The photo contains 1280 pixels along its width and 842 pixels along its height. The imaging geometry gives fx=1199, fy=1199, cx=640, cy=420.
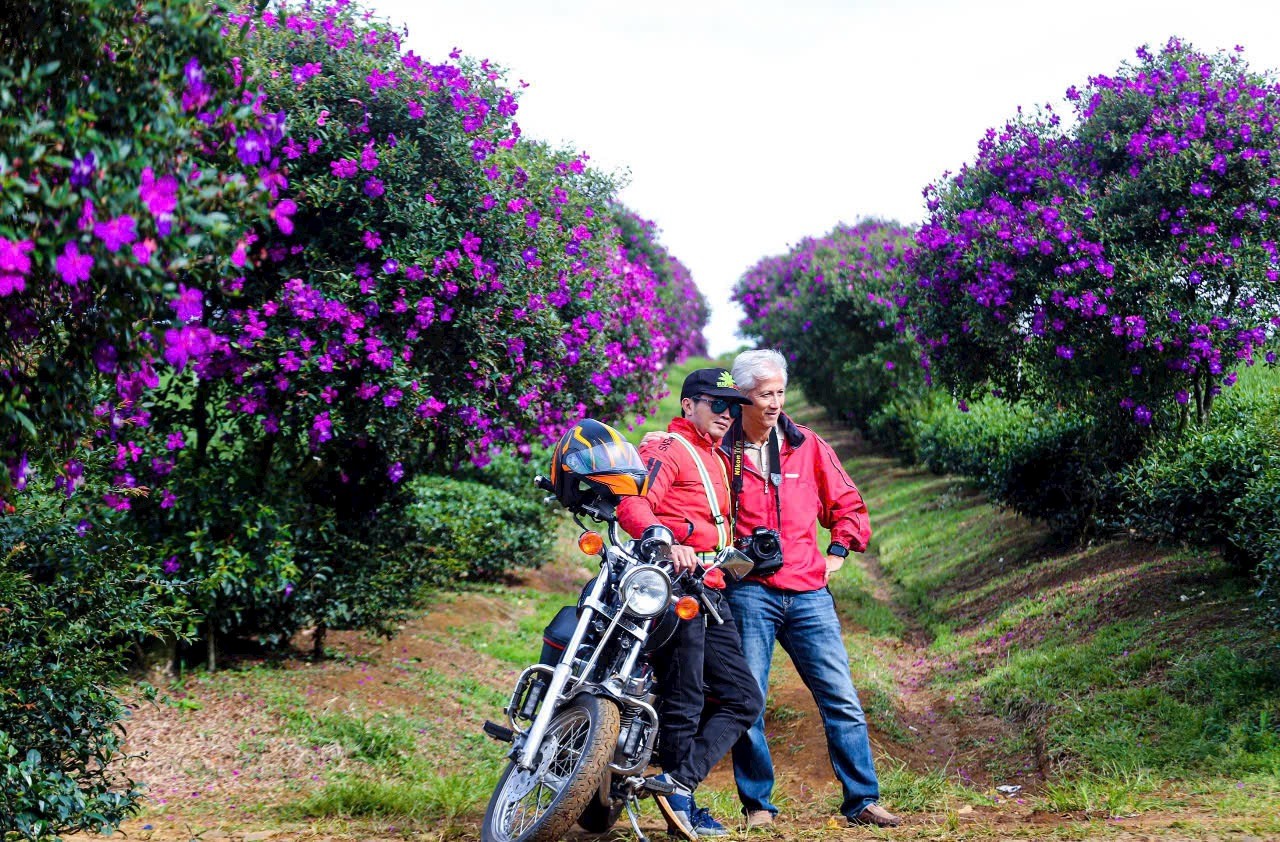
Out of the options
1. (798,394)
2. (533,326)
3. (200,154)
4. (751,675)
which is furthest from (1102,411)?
(798,394)

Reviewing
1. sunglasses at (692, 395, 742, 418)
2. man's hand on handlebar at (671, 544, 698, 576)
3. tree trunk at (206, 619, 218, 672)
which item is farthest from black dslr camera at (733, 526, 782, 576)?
tree trunk at (206, 619, 218, 672)

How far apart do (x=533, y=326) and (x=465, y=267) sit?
91cm

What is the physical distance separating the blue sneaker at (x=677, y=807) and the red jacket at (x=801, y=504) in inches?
37.2

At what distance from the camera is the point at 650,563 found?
4602 mm

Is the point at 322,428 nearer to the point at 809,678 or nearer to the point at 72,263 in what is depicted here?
the point at 809,678

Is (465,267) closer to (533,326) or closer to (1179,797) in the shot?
(533,326)

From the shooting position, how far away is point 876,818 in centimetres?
496

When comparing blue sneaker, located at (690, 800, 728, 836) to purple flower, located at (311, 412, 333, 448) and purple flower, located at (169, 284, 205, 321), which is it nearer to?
purple flower, located at (169, 284, 205, 321)

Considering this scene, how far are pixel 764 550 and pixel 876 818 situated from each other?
1197 mm

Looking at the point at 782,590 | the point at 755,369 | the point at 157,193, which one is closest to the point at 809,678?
the point at 782,590

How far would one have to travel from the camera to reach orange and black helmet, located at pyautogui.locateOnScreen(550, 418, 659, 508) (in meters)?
4.68

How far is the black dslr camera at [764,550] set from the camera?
498 cm

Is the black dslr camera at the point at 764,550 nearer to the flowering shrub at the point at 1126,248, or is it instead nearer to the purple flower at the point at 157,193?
the purple flower at the point at 157,193

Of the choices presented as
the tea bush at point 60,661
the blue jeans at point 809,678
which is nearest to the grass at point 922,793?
the blue jeans at point 809,678
